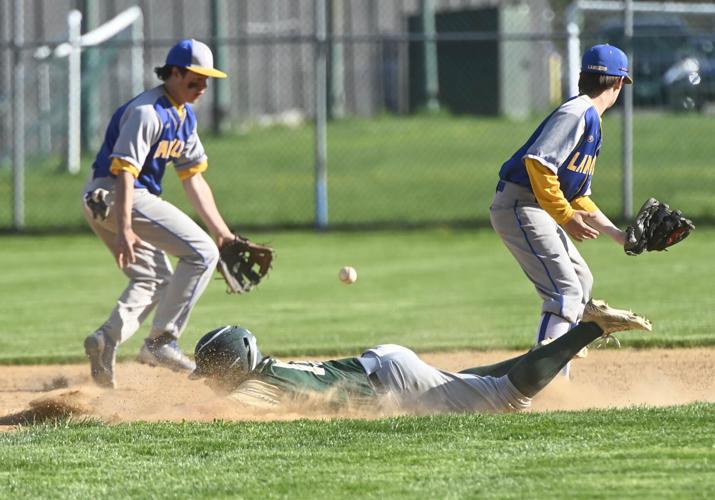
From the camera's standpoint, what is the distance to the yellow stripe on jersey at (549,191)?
6215 millimetres

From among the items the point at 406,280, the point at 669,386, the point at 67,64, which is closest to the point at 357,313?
the point at 406,280

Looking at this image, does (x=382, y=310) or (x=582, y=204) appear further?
(x=382, y=310)

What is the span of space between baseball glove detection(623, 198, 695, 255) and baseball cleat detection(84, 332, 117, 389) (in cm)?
304

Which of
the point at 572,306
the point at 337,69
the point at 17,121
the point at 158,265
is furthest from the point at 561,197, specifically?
the point at 337,69

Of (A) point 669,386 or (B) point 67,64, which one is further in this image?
(B) point 67,64

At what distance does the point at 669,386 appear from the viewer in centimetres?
684

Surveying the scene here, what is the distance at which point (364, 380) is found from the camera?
5.94m

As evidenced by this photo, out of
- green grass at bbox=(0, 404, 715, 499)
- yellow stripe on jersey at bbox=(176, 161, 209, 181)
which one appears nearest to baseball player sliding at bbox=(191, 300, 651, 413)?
green grass at bbox=(0, 404, 715, 499)

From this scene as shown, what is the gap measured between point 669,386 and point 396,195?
12.1 metres

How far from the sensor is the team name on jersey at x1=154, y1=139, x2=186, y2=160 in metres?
7.28

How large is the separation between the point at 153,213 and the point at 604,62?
2.70 m

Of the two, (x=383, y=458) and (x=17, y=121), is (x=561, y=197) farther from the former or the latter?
(x=17, y=121)

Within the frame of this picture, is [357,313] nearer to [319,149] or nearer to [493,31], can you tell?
[319,149]

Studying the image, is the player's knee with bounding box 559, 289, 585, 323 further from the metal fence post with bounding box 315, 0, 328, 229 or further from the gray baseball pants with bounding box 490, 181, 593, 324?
the metal fence post with bounding box 315, 0, 328, 229
